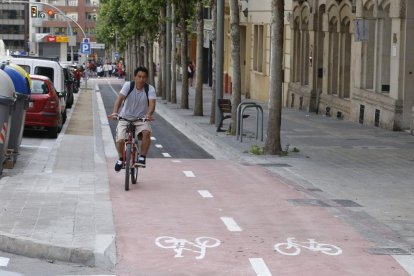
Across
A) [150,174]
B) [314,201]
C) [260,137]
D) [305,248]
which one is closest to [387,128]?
[260,137]

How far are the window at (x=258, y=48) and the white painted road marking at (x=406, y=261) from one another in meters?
38.9

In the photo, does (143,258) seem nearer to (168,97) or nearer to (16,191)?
(16,191)

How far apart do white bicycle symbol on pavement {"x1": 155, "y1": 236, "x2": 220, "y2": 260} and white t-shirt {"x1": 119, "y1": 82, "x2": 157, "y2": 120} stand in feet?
14.9

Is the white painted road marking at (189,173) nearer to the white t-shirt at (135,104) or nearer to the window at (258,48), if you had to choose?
the white t-shirt at (135,104)

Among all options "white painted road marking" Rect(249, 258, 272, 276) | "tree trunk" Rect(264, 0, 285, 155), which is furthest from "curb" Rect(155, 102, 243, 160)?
"white painted road marking" Rect(249, 258, 272, 276)

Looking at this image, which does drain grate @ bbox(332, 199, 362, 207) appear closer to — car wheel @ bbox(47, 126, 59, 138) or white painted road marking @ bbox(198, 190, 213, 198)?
white painted road marking @ bbox(198, 190, 213, 198)

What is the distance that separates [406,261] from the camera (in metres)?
9.66

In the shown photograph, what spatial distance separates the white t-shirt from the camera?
48.9 feet

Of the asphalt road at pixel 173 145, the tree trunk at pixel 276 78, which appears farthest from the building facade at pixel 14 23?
the tree trunk at pixel 276 78

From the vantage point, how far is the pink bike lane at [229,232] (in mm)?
9422

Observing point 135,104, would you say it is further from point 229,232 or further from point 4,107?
point 229,232

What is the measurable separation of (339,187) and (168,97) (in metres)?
31.0

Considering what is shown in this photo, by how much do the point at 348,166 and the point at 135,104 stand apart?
5031mm

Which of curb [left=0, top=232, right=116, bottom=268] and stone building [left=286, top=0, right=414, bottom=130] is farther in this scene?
stone building [left=286, top=0, right=414, bottom=130]
